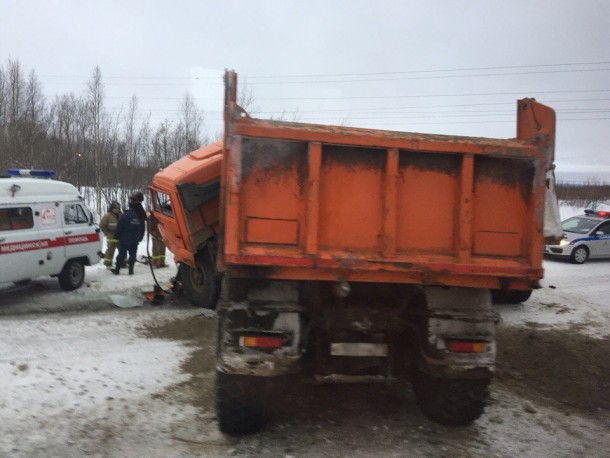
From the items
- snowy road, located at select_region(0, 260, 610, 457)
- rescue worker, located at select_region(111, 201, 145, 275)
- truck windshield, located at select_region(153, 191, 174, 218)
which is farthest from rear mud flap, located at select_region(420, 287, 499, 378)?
rescue worker, located at select_region(111, 201, 145, 275)

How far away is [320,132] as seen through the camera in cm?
350

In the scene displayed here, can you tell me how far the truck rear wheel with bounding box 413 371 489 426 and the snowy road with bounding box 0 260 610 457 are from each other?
0.47ft

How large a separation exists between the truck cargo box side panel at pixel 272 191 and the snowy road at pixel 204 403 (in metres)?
1.71

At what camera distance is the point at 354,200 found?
3.61 meters

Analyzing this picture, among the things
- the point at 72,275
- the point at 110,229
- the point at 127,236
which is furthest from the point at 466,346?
the point at 110,229

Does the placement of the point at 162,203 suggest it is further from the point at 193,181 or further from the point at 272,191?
the point at 272,191

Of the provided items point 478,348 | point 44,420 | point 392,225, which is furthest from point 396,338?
point 44,420

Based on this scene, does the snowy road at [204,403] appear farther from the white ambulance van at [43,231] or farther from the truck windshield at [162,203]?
the truck windshield at [162,203]

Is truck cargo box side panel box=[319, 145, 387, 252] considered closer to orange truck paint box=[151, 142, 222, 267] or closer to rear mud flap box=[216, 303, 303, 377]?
rear mud flap box=[216, 303, 303, 377]

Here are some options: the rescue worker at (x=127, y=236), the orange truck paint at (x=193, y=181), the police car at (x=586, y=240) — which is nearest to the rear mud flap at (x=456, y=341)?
the orange truck paint at (x=193, y=181)

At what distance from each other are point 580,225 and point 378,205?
604 inches

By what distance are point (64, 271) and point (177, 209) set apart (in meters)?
4.50

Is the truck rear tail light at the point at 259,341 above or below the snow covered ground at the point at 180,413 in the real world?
above

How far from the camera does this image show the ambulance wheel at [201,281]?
24.8 feet
